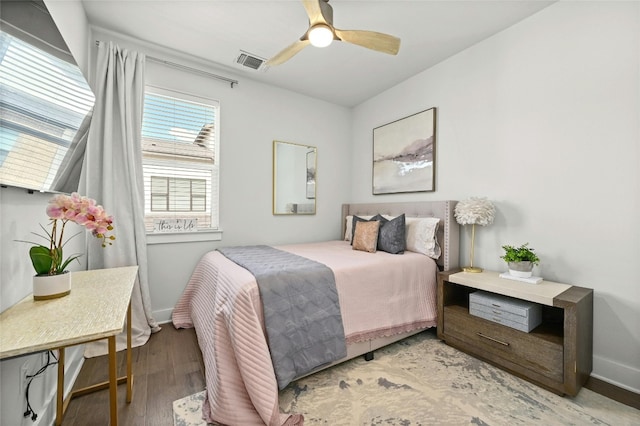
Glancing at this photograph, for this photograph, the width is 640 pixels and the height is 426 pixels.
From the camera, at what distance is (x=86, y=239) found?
2.28m

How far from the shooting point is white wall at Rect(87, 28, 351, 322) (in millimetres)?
2691

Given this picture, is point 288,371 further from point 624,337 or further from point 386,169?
point 386,169

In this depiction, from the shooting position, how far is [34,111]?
1.05 meters

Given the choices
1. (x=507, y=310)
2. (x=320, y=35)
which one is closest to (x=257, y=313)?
(x=507, y=310)

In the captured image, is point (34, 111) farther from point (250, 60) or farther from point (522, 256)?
point (522, 256)

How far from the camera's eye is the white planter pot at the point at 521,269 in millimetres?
1973

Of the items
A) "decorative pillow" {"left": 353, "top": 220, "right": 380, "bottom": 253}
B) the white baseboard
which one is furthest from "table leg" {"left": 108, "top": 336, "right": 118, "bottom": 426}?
the white baseboard

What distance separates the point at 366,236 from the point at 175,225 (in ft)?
6.64

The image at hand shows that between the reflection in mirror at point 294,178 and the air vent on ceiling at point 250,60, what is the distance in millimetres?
854

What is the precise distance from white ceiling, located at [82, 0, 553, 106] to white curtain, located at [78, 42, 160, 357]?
0.36 m

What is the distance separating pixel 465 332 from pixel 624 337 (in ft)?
3.02

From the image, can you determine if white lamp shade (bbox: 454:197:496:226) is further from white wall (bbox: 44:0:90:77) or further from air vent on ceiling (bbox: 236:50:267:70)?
white wall (bbox: 44:0:90:77)

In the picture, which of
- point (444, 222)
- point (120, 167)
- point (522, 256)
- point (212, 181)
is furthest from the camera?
point (212, 181)

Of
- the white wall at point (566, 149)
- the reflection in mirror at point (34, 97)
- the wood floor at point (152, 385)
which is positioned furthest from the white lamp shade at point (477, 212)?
the reflection in mirror at point (34, 97)
